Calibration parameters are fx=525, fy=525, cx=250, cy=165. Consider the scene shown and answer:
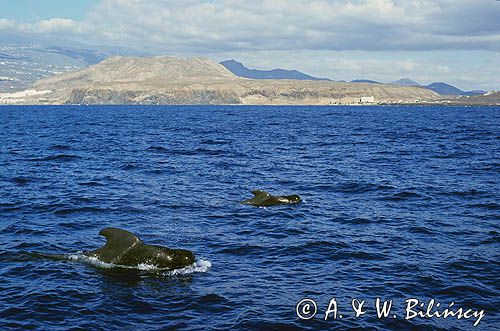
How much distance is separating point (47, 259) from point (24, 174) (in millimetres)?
22549

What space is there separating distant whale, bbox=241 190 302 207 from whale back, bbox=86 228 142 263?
1120 cm

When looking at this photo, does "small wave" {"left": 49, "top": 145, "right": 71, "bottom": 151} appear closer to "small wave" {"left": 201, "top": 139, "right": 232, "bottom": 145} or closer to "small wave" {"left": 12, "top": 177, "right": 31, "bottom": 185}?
"small wave" {"left": 201, "top": 139, "right": 232, "bottom": 145}

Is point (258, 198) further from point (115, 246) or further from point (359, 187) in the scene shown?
point (115, 246)

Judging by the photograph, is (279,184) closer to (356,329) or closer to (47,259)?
(47,259)

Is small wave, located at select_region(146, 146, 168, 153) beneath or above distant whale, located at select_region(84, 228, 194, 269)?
above

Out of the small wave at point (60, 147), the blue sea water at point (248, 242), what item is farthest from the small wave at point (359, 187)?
the small wave at point (60, 147)

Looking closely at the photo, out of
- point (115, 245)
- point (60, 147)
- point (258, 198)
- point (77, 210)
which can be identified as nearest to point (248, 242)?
point (115, 245)

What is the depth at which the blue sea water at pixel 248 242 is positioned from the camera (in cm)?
1516

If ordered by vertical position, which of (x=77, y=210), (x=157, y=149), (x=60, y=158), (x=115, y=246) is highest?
(x=157, y=149)

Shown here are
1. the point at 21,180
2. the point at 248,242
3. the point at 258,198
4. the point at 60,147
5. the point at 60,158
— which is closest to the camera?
the point at 248,242

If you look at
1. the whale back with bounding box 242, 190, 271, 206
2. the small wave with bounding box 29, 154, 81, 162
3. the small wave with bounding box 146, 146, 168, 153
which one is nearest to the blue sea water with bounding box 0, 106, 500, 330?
the whale back with bounding box 242, 190, 271, 206

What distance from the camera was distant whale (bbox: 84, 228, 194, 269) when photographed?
741 inches

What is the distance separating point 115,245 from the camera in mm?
19703

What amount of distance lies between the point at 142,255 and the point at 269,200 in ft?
40.8
